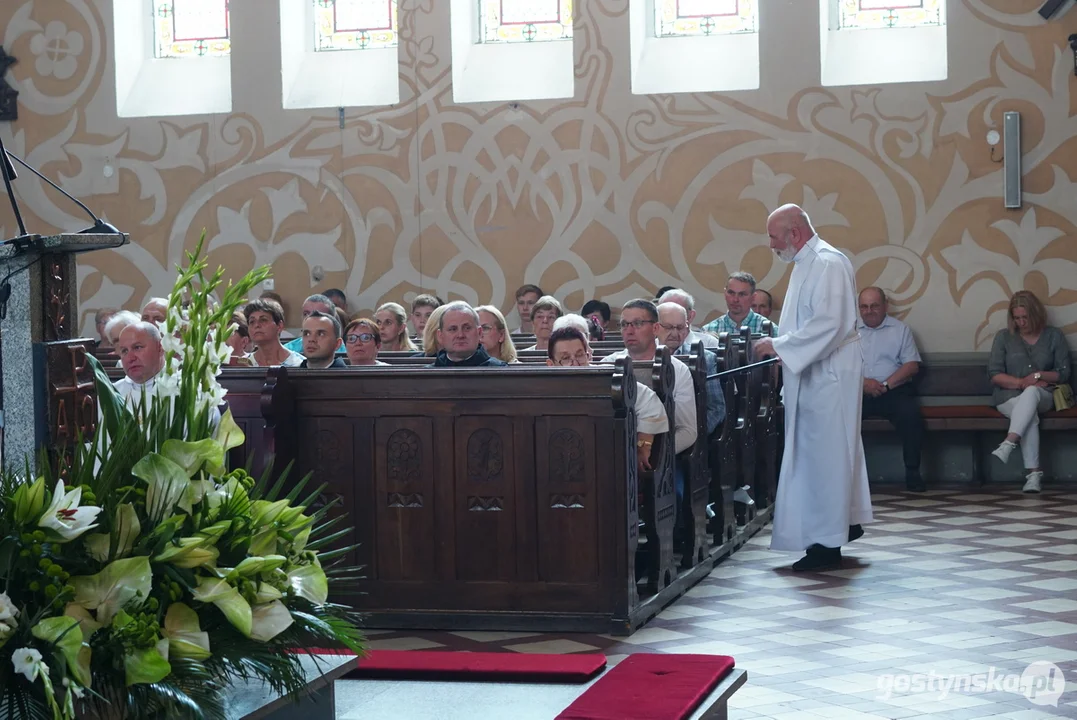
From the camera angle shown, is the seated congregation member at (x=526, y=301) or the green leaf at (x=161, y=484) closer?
the green leaf at (x=161, y=484)

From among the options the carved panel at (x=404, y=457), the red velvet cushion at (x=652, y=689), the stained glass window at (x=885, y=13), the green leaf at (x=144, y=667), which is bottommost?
the red velvet cushion at (x=652, y=689)

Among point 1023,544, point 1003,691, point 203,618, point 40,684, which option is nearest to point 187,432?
point 203,618

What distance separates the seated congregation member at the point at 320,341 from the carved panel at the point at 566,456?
1920mm

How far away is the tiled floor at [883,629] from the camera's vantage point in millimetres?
4352

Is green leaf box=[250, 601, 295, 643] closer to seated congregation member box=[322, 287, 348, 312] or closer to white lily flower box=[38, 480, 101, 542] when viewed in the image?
white lily flower box=[38, 480, 101, 542]

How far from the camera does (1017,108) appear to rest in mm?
9930

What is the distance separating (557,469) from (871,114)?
5.85 meters

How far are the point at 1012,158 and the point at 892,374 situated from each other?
5.84 ft

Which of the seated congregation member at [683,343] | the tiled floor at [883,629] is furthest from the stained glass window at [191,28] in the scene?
the tiled floor at [883,629]

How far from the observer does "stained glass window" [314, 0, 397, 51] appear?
11336 mm

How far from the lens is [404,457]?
5500 mm

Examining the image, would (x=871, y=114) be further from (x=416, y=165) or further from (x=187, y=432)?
(x=187, y=432)

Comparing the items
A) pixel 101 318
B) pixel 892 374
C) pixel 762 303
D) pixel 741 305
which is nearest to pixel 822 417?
pixel 741 305

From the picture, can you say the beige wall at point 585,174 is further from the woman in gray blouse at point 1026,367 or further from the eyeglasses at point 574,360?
the eyeglasses at point 574,360
